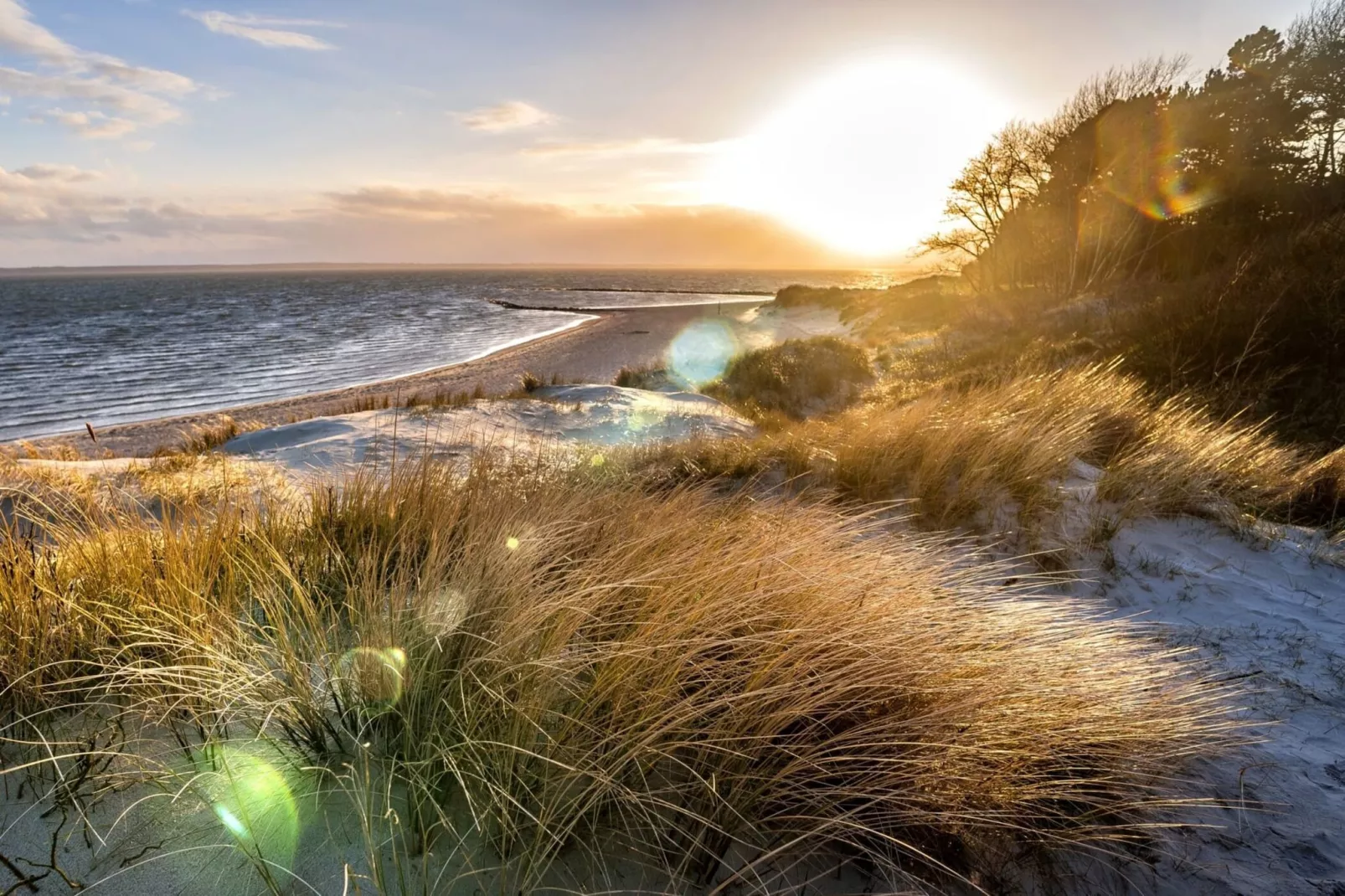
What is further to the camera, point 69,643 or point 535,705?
point 69,643

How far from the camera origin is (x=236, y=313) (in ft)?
162

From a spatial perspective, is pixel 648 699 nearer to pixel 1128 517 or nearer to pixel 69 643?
pixel 69 643

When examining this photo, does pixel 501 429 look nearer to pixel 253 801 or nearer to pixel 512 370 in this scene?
pixel 253 801

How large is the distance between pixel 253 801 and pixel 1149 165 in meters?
31.1

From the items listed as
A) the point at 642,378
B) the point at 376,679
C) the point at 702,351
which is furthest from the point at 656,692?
the point at 702,351

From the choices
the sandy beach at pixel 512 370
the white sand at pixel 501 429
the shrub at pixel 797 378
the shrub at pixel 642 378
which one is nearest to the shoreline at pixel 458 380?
the sandy beach at pixel 512 370

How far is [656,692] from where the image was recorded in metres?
1.76

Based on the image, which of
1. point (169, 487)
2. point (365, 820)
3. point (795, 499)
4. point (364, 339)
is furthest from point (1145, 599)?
point (364, 339)

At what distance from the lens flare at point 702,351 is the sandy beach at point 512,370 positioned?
2.56 feet

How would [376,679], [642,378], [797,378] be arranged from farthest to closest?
[642,378]
[797,378]
[376,679]

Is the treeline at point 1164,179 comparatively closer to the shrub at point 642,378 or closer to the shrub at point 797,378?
the shrub at point 797,378

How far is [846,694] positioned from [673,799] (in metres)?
0.62

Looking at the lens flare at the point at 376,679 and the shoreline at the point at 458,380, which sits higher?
the lens flare at the point at 376,679

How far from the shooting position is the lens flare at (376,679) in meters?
1.83
